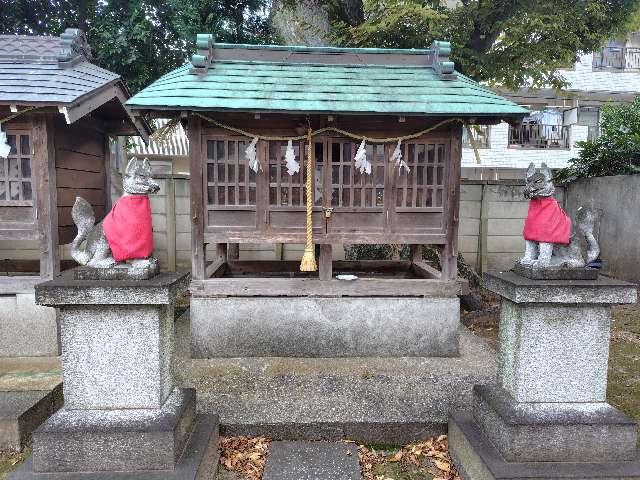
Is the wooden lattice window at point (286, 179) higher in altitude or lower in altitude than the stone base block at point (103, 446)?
higher

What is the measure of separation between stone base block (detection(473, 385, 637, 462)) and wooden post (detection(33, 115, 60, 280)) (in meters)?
5.80

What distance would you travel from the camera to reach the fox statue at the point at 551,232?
3666 millimetres

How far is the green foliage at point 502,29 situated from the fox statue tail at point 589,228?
525 cm

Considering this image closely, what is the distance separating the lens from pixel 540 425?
3.28m

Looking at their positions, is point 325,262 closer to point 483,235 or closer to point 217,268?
point 217,268

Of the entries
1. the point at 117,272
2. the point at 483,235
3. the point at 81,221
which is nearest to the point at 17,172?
the point at 81,221

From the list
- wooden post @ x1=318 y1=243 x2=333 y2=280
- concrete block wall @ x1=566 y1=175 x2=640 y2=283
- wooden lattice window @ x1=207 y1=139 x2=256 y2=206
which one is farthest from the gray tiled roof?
concrete block wall @ x1=566 y1=175 x2=640 y2=283

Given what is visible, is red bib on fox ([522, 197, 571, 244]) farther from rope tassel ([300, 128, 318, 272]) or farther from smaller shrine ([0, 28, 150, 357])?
smaller shrine ([0, 28, 150, 357])

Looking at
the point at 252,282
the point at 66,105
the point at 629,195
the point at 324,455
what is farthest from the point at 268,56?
the point at 629,195

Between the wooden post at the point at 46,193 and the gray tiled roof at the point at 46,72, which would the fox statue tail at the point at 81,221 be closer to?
the gray tiled roof at the point at 46,72

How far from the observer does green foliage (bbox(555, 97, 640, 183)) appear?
31.6 feet

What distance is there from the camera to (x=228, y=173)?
5.84 meters

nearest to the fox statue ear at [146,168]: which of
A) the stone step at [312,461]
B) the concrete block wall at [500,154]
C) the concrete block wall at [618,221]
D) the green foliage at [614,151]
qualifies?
the stone step at [312,461]

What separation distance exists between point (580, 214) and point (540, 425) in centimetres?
196
